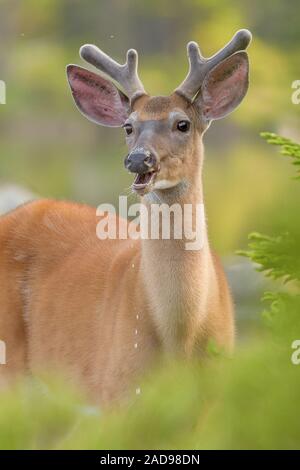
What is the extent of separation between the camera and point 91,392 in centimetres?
337

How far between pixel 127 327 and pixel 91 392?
0.72 feet

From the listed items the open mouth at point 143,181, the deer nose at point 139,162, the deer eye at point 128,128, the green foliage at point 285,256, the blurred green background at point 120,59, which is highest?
the blurred green background at point 120,59

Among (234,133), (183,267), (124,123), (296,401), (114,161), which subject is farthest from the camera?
(234,133)

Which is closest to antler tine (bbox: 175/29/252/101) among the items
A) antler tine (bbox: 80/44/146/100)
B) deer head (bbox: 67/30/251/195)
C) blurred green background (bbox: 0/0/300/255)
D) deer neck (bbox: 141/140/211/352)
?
deer head (bbox: 67/30/251/195)

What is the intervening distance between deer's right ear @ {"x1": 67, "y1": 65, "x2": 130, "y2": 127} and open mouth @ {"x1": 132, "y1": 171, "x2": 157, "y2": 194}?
1.89 feet

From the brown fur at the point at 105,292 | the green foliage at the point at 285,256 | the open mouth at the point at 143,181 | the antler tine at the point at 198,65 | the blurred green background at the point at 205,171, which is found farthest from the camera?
the antler tine at the point at 198,65

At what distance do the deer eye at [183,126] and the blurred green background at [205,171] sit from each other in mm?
321

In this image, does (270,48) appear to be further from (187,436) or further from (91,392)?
(187,436)

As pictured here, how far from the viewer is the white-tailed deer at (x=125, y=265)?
3.22 metres

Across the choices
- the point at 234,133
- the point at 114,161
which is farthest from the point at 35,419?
the point at 234,133

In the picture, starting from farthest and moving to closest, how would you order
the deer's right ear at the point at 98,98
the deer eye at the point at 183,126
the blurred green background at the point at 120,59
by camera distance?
the blurred green background at the point at 120,59, the deer's right ear at the point at 98,98, the deer eye at the point at 183,126

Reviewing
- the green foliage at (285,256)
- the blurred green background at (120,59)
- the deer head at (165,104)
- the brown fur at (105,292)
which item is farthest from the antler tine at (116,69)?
the blurred green background at (120,59)

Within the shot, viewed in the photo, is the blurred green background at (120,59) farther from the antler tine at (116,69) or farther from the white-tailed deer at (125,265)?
the antler tine at (116,69)

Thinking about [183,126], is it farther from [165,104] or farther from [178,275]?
[178,275]
